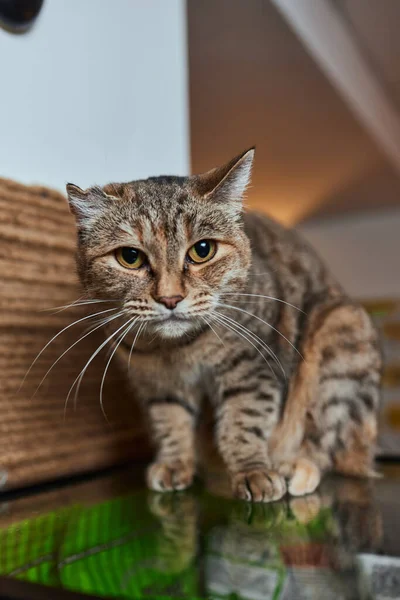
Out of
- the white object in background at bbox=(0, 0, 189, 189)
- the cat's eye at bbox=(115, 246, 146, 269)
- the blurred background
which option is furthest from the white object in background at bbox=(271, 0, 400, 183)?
the cat's eye at bbox=(115, 246, 146, 269)

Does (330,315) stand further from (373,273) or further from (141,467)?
(373,273)

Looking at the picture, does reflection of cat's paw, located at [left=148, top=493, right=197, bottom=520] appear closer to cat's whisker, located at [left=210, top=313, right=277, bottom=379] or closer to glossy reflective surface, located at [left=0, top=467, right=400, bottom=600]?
glossy reflective surface, located at [left=0, top=467, right=400, bottom=600]

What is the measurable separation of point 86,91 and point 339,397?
2.18 feet

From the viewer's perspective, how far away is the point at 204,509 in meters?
0.81

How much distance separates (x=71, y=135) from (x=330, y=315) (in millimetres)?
554

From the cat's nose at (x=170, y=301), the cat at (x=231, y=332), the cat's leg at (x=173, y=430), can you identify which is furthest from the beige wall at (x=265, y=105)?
the cat's leg at (x=173, y=430)

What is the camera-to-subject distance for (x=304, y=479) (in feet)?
2.98

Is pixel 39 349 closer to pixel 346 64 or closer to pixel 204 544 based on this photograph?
pixel 204 544

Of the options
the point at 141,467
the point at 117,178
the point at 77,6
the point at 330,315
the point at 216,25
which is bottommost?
the point at 141,467

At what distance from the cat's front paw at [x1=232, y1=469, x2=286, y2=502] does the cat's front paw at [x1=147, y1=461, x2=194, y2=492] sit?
107 mm

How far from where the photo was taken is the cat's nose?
725mm

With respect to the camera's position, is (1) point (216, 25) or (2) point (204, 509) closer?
(2) point (204, 509)

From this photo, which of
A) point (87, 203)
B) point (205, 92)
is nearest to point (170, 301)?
point (87, 203)

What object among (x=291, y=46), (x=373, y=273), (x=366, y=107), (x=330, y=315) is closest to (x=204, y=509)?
(x=330, y=315)
